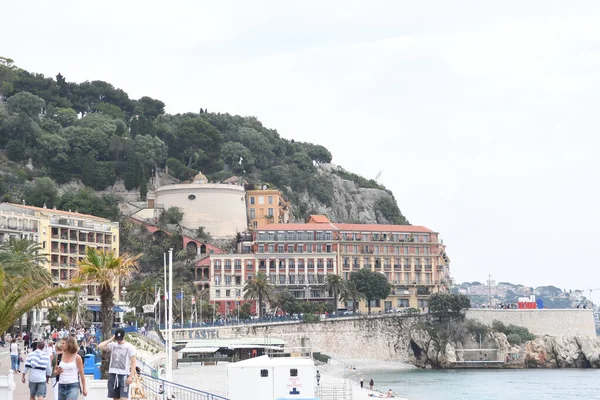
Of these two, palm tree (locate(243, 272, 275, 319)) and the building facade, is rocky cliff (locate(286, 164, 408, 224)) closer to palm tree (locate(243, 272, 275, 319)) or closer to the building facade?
the building facade

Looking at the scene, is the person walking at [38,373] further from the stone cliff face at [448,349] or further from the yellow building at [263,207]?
the yellow building at [263,207]

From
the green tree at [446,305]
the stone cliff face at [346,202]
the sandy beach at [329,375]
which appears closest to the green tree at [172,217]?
the stone cliff face at [346,202]

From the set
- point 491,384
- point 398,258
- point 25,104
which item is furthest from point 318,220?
point 491,384

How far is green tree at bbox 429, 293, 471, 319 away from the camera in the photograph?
111 meters

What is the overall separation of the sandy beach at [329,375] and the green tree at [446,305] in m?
8.05

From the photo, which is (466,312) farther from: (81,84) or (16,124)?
(81,84)

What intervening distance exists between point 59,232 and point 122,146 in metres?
30.6

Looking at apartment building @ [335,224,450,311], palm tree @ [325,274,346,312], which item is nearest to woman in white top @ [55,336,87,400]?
palm tree @ [325,274,346,312]

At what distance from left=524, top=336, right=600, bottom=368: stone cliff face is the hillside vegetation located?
4405 centimetres

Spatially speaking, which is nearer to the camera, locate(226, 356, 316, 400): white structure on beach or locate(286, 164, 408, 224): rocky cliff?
locate(226, 356, 316, 400): white structure on beach

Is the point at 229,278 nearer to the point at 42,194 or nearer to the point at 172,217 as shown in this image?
the point at 172,217

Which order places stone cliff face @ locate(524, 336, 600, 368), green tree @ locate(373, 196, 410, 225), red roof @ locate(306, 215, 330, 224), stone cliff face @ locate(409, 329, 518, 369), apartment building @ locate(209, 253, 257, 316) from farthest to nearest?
green tree @ locate(373, 196, 410, 225) → red roof @ locate(306, 215, 330, 224) → apartment building @ locate(209, 253, 257, 316) → stone cliff face @ locate(524, 336, 600, 368) → stone cliff face @ locate(409, 329, 518, 369)

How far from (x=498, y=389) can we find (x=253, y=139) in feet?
259

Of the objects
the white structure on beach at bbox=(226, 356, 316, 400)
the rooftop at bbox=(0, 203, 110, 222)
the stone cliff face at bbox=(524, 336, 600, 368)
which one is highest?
the rooftop at bbox=(0, 203, 110, 222)
